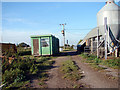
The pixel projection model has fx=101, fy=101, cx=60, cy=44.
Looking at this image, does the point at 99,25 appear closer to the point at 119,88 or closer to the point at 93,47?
the point at 93,47

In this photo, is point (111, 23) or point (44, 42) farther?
point (44, 42)

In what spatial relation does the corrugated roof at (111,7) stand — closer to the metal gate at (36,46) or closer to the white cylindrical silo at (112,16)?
the white cylindrical silo at (112,16)

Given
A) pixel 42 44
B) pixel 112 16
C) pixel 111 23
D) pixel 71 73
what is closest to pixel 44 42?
pixel 42 44

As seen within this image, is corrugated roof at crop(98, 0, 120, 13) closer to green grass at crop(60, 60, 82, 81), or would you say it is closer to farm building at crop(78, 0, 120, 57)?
farm building at crop(78, 0, 120, 57)

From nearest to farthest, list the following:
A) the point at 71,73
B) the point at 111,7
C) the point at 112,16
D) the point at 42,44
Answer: the point at 71,73, the point at 112,16, the point at 111,7, the point at 42,44

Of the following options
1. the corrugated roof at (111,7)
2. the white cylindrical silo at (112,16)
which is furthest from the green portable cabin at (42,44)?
the corrugated roof at (111,7)

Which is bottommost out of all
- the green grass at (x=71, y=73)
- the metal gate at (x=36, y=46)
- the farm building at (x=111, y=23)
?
the green grass at (x=71, y=73)

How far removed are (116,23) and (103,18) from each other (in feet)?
4.35

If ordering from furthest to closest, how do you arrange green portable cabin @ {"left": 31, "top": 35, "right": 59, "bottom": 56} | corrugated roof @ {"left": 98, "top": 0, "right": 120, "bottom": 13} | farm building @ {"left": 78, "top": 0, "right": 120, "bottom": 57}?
green portable cabin @ {"left": 31, "top": 35, "right": 59, "bottom": 56}
corrugated roof @ {"left": 98, "top": 0, "right": 120, "bottom": 13}
farm building @ {"left": 78, "top": 0, "right": 120, "bottom": 57}

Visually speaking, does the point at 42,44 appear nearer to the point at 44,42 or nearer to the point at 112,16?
the point at 44,42

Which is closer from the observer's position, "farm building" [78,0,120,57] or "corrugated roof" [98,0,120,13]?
"farm building" [78,0,120,57]

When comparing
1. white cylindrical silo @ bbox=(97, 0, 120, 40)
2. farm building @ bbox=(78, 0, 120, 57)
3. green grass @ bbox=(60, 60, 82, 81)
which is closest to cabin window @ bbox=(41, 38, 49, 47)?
farm building @ bbox=(78, 0, 120, 57)

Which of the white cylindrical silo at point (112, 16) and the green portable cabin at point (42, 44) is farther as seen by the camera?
the green portable cabin at point (42, 44)

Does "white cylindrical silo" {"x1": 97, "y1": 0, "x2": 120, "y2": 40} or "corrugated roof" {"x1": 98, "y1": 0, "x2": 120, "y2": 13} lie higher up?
"corrugated roof" {"x1": 98, "y1": 0, "x2": 120, "y2": 13}
